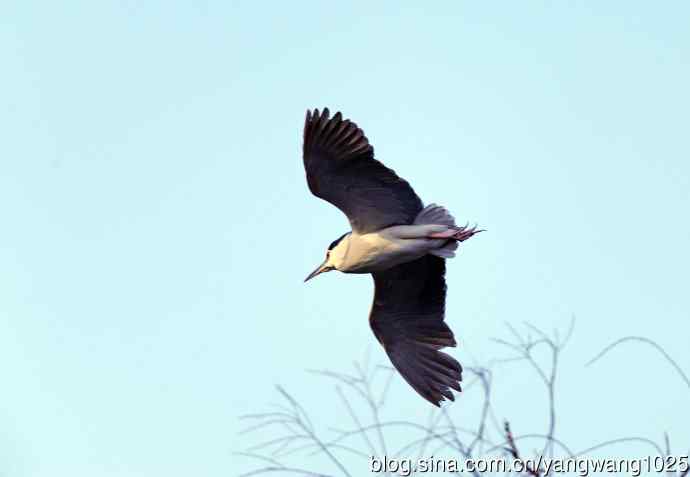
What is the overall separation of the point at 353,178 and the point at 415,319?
174 cm

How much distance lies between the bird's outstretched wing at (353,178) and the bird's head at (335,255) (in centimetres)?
20

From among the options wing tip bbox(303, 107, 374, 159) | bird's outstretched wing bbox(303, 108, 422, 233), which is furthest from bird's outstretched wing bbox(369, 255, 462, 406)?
wing tip bbox(303, 107, 374, 159)

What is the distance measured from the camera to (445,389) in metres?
9.76

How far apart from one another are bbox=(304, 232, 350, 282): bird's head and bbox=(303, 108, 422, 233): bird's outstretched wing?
0.20 meters

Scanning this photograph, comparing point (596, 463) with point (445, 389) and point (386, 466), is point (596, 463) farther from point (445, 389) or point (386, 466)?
point (445, 389)

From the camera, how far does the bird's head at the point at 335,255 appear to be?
984 centimetres

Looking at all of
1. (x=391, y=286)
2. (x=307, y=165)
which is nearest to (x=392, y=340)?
(x=391, y=286)

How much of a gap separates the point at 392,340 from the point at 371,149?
2.16 m

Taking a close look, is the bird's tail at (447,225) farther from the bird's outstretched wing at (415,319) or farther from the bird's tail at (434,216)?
the bird's outstretched wing at (415,319)

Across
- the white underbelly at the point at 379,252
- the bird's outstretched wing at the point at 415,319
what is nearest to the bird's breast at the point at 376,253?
the white underbelly at the point at 379,252

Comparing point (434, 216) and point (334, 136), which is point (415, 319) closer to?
point (434, 216)

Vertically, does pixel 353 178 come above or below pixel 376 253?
above

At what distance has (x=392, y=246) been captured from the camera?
9492 mm

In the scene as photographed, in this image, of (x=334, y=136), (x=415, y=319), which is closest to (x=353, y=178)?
(x=334, y=136)
